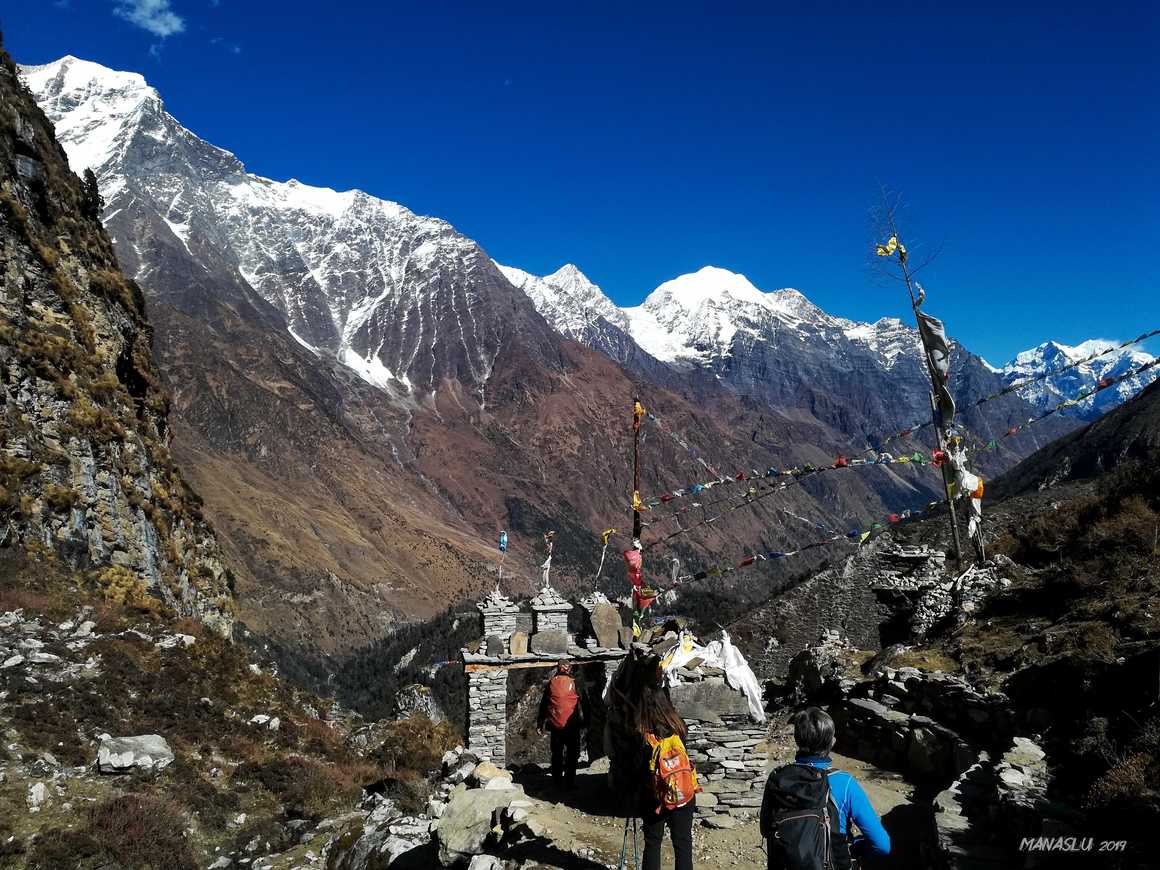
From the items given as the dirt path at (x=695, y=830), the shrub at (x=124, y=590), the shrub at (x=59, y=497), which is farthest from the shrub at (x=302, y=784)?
the shrub at (x=59, y=497)

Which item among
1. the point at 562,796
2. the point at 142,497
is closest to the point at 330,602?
the point at 142,497

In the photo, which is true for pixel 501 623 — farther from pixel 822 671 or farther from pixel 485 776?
pixel 822 671

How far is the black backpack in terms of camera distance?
4488 millimetres

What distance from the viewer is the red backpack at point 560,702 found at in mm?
10312

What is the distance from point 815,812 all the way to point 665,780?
154cm

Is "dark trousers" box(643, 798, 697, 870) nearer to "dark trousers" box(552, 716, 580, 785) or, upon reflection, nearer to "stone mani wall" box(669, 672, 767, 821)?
"stone mani wall" box(669, 672, 767, 821)

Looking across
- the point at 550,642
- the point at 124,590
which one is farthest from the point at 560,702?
the point at 124,590

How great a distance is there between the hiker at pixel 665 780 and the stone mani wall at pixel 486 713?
10.3 meters

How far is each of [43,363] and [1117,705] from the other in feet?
84.1

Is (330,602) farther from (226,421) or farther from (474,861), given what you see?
(474,861)

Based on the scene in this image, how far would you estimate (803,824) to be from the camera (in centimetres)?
452

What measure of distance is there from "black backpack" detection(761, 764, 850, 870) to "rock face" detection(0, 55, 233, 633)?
19.8 metres

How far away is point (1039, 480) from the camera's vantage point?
96.2 m

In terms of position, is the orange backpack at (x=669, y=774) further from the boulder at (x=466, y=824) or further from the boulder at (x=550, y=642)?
the boulder at (x=550, y=642)
